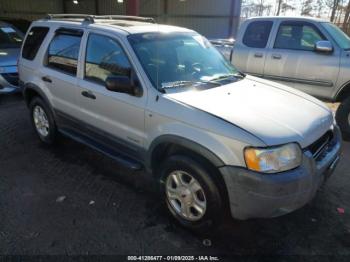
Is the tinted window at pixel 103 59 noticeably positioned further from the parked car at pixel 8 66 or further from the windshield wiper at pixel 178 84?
the parked car at pixel 8 66

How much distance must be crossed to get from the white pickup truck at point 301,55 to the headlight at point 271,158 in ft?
11.3

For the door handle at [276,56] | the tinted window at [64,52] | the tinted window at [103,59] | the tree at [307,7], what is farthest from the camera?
the tree at [307,7]

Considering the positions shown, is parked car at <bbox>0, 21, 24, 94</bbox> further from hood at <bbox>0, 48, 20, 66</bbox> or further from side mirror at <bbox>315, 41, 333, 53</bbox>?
side mirror at <bbox>315, 41, 333, 53</bbox>

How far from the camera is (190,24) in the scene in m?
19.3

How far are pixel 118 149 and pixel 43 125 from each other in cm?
185

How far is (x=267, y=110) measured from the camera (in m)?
2.84

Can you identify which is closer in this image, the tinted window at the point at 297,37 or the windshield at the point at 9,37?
the tinted window at the point at 297,37

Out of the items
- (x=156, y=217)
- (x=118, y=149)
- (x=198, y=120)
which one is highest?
(x=198, y=120)

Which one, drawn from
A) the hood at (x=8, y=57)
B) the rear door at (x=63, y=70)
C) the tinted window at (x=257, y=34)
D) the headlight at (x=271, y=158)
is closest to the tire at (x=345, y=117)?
the tinted window at (x=257, y=34)

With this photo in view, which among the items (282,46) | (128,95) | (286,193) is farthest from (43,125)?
(282,46)

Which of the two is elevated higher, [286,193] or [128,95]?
[128,95]

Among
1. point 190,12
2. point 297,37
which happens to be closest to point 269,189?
point 297,37

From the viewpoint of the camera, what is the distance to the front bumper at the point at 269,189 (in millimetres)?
2395

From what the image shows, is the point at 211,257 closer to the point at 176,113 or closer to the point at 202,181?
the point at 202,181
